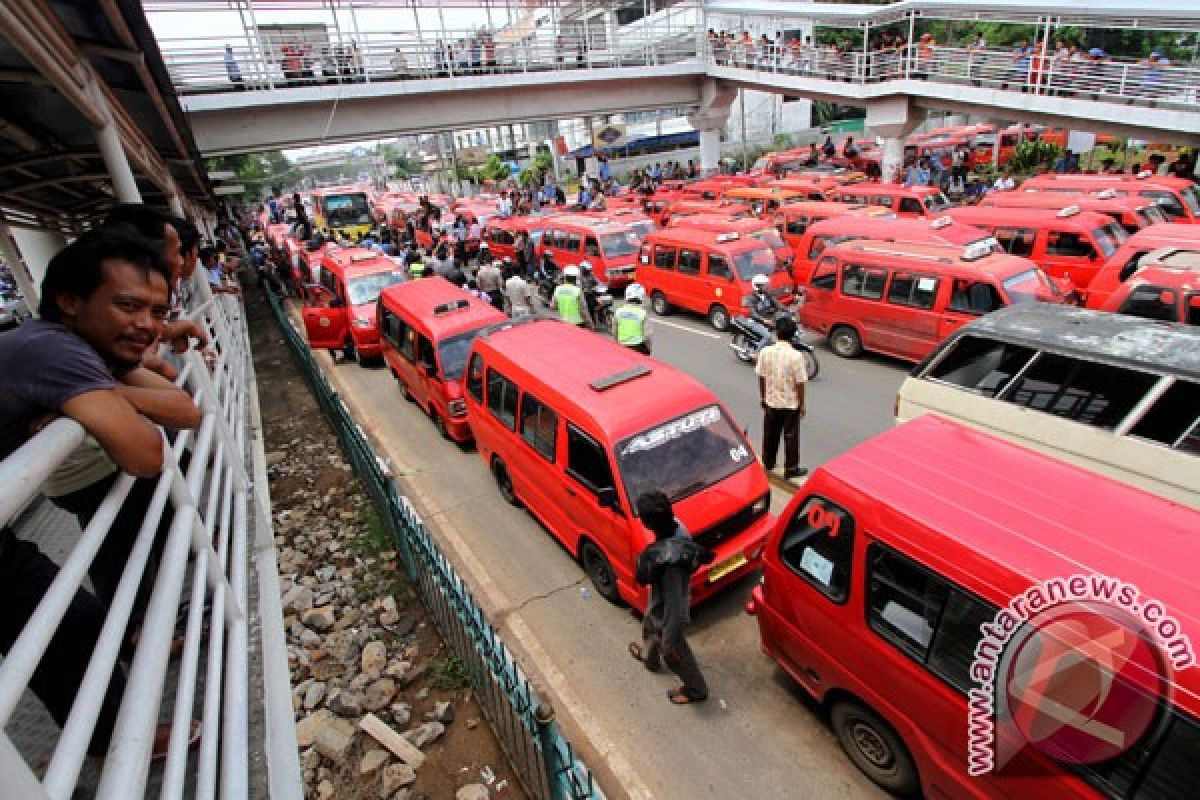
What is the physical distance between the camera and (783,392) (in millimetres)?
6707

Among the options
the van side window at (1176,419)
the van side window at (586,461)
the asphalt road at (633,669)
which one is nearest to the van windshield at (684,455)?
the van side window at (586,461)

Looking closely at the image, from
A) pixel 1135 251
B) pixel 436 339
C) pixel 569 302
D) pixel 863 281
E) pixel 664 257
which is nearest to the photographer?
pixel 436 339

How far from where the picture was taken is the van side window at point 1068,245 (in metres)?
10.9

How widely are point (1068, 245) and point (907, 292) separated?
3.98 meters

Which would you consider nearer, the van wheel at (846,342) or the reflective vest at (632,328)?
the reflective vest at (632,328)

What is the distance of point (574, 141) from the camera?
196 ft

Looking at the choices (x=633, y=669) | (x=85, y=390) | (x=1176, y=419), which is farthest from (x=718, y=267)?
(x=85, y=390)

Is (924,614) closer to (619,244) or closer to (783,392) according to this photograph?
(783,392)

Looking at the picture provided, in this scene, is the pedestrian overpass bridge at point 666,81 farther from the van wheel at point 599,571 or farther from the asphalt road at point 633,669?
the van wheel at point 599,571

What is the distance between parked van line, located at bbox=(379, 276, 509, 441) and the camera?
868 cm

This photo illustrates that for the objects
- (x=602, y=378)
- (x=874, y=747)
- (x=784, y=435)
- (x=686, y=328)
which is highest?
(x=602, y=378)

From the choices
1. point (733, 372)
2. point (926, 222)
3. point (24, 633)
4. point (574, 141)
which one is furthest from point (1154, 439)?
point (574, 141)

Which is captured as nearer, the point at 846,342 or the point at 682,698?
the point at 682,698

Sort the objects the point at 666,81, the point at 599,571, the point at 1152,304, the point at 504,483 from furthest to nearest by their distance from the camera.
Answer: the point at 666,81
the point at 1152,304
the point at 504,483
the point at 599,571
